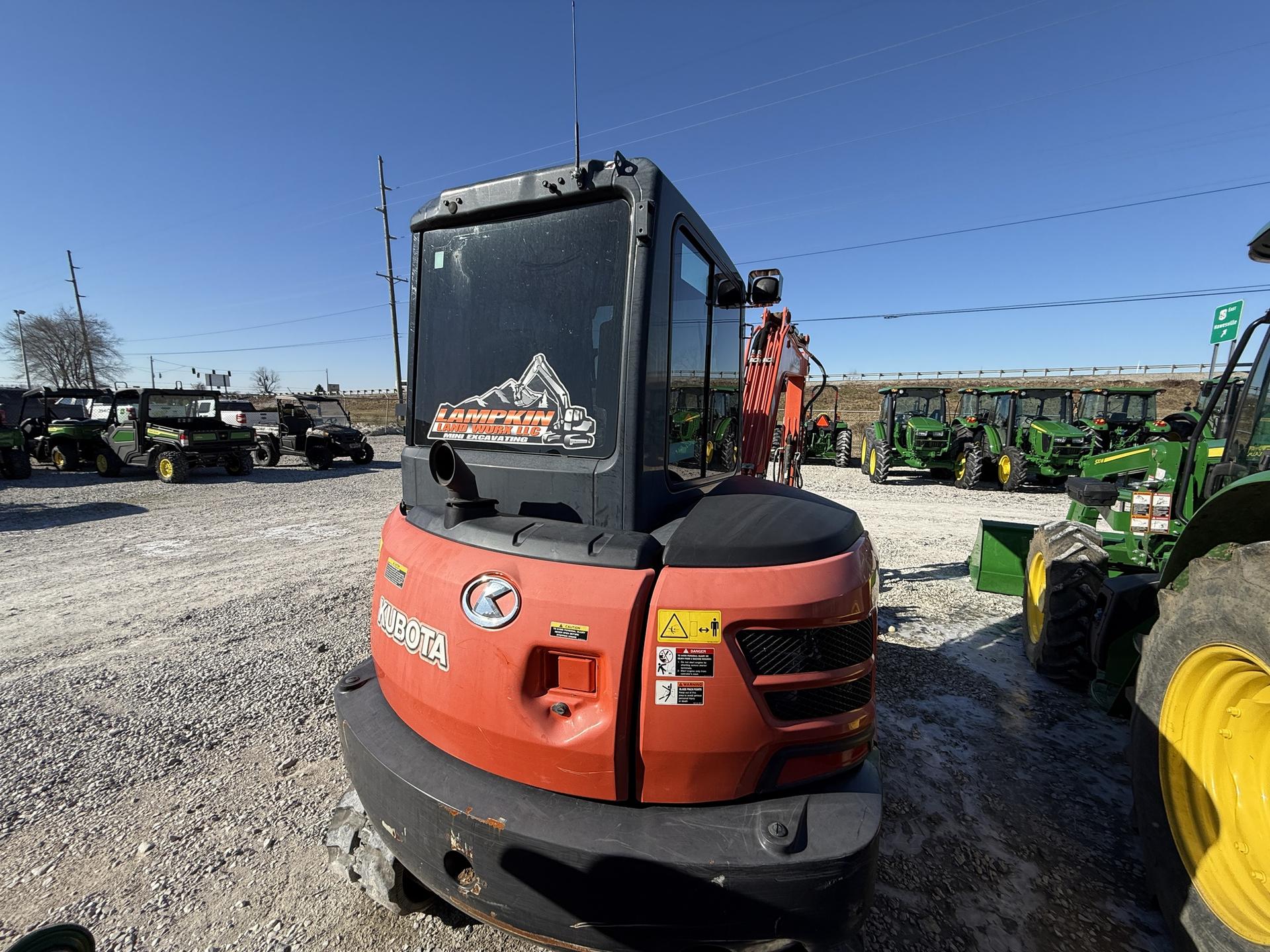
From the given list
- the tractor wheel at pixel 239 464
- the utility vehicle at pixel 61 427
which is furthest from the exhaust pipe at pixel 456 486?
the utility vehicle at pixel 61 427

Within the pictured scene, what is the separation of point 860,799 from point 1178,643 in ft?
4.99

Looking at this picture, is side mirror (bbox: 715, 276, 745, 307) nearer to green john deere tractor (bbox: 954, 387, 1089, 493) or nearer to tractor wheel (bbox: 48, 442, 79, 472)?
green john deere tractor (bbox: 954, 387, 1089, 493)

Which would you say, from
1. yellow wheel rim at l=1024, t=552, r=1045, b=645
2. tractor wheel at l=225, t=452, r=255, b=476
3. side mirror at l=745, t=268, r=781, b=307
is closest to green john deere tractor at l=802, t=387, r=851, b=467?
yellow wheel rim at l=1024, t=552, r=1045, b=645

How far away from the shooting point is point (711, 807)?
1.68 m

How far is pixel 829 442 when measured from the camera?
20297 mm

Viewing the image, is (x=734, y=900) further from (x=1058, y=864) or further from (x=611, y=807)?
(x=1058, y=864)

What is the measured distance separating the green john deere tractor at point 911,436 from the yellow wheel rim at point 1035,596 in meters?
10.9

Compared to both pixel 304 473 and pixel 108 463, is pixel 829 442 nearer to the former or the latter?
pixel 304 473

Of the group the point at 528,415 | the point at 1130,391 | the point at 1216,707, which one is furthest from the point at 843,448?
the point at 528,415

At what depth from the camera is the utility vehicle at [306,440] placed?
17.0 meters

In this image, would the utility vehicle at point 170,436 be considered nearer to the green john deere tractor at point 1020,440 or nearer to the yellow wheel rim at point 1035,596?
the yellow wheel rim at point 1035,596

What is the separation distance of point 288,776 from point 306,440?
16.7m

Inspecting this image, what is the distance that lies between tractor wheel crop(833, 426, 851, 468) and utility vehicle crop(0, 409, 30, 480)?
22909 millimetres

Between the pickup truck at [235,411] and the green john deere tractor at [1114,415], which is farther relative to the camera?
the pickup truck at [235,411]
